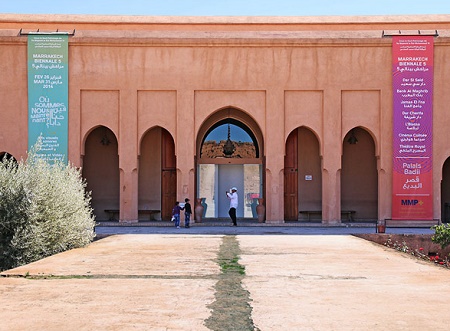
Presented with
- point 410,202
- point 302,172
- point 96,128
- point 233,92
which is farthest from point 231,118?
point 410,202

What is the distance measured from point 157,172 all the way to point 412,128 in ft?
28.0

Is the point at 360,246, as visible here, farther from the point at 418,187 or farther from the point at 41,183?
the point at 418,187

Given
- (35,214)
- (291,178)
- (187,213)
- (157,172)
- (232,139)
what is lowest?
(187,213)

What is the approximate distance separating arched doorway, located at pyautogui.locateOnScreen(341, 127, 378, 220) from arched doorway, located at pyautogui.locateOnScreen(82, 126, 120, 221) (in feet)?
25.6

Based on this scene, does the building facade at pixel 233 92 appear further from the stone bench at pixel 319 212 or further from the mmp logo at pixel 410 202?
the stone bench at pixel 319 212

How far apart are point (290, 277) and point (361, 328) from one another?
3.07m

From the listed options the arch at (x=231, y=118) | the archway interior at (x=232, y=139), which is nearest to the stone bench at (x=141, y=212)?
the arch at (x=231, y=118)

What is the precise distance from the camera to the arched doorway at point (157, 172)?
2369 centimetres

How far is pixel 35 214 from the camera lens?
458 inches

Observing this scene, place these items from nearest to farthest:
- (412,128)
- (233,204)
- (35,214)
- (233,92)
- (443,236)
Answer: (35,214)
(443,236)
(412,128)
(233,92)
(233,204)

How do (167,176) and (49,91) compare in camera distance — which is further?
(167,176)

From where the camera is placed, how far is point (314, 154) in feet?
78.3

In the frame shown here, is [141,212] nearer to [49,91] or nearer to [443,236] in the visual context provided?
[49,91]

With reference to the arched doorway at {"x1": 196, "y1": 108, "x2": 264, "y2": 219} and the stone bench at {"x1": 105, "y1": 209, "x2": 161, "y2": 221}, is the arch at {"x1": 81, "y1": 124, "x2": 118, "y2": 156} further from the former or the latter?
the arched doorway at {"x1": 196, "y1": 108, "x2": 264, "y2": 219}
